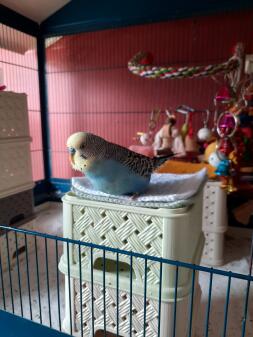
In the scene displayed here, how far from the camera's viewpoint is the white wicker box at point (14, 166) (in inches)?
50.3

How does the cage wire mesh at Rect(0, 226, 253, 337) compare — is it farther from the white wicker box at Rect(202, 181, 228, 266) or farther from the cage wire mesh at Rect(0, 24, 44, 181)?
the cage wire mesh at Rect(0, 24, 44, 181)

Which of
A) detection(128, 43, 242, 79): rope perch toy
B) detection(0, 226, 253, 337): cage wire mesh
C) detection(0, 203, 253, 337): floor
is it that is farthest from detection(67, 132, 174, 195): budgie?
detection(128, 43, 242, 79): rope perch toy

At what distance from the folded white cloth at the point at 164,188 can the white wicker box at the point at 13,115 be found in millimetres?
670

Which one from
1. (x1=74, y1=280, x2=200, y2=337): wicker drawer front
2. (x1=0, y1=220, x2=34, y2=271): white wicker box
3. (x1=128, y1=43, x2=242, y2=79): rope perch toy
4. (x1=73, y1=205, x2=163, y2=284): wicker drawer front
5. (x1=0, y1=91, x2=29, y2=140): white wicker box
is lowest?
(x1=0, y1=220, x2=34, y2=271): white wicker box

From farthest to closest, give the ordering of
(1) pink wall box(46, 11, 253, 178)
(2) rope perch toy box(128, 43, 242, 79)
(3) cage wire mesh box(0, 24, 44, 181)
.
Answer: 1. (3) cage wire mesh box(0, 24, 44, 181)
2. (1) pink wall box(46, 11, 253, 178)
3. (2) rope perch toy box(128, 43, 242, 79)

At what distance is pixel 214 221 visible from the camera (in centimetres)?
138

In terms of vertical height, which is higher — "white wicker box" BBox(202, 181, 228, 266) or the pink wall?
the pink wall

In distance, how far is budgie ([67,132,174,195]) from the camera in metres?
0.66

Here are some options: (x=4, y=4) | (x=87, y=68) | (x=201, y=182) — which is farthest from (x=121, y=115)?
(x=201, y=182)

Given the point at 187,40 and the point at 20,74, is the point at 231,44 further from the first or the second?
the point at 20,74

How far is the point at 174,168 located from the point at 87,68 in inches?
44.3

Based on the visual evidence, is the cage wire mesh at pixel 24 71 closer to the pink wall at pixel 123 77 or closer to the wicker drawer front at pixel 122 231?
the pink wall at pixel 123 77

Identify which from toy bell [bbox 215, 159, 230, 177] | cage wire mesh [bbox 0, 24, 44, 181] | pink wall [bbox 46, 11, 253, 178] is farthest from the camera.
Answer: cage wire mesh [bbox 0, 24, 44, 181]

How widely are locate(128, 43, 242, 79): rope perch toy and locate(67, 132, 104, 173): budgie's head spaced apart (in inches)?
38.7
